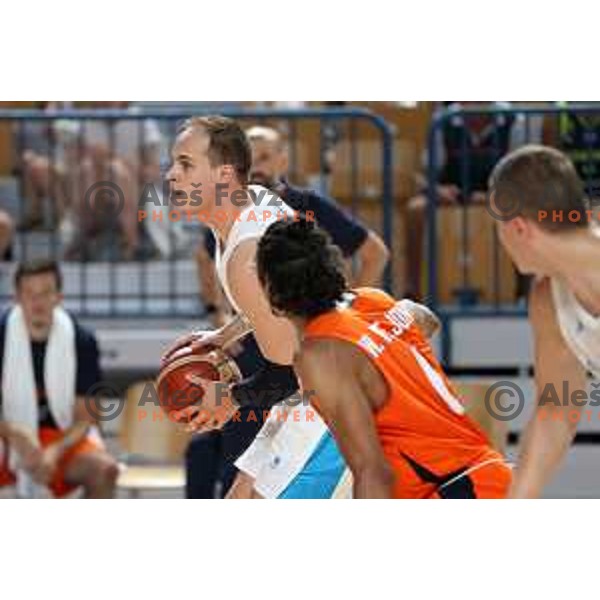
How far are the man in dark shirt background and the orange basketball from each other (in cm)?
7

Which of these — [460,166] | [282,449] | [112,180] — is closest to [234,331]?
[282,449]

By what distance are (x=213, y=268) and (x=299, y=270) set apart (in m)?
2.72

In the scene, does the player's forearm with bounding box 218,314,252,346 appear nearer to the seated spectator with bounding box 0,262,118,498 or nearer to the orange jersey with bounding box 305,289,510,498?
the orange jersey with bounding box 305,289,510,498

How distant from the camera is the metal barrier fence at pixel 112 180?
8727 millimetres

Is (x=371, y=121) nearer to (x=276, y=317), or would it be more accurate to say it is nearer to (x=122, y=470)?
(x=122, y=470)

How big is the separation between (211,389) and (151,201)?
2.68 m

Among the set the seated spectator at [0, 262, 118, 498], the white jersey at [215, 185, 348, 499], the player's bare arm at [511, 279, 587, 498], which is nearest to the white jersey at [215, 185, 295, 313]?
the white jersey at [215, 185, 348, 499]

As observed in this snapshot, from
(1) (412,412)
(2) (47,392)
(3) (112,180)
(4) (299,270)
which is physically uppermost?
(4) (299,270)

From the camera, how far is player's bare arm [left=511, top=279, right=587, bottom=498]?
512 centimetres

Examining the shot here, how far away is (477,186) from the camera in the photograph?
8484 mm

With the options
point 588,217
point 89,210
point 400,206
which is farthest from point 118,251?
point 588,217

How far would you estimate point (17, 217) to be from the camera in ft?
29.6

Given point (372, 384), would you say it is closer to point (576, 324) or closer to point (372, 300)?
point (372, 300)
